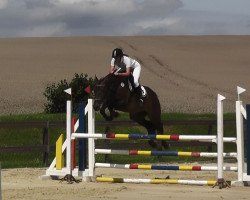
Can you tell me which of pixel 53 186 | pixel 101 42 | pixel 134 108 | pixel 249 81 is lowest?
pixel 53 186

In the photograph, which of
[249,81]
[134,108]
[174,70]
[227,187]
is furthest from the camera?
[174,70]

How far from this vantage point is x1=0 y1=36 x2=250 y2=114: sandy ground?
42906mm

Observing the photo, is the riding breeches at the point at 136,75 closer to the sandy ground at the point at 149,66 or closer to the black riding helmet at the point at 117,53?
the black riding helmet at the point at 117,53

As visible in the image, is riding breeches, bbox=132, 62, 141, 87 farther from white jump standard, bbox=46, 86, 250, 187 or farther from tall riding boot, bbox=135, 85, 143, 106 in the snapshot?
white jump standard, bbox=46, 86, 250, 187

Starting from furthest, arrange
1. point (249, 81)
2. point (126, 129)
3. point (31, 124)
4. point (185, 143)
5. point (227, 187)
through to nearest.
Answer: point (249, 81) < point (126, 129) < point (185, 143) < point (31, 124) < point (227, 187)

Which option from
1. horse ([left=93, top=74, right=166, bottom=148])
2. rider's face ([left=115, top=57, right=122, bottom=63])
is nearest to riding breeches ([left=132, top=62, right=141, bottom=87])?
horse ([left=93, top=74, right=166, bottom=148])

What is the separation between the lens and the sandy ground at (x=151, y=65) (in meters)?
42.9

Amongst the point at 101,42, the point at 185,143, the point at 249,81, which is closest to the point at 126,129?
the point at 185,143

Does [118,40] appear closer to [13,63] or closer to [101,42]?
[101,42]

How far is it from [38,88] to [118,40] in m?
20.5

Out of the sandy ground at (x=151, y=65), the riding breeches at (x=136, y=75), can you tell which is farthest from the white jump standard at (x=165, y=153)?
the sandy ground at (x=151, y=65)

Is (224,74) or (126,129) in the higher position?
(224,74)

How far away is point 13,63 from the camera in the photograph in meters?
55.8

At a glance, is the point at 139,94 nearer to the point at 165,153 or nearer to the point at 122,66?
the point at 122,66
